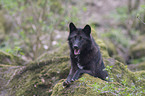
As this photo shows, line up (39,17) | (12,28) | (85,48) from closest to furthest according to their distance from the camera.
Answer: (85,48) → (39,17) → (12,28)

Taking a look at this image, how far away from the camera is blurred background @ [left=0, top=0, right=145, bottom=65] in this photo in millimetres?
12305

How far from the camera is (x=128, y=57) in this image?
15.9 metres

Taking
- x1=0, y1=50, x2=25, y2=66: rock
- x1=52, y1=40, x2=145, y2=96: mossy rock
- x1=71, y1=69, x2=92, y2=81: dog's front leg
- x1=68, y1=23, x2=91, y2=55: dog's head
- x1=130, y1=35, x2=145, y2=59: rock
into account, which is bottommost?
x1=130, y1=35, x2=145, y2=59: rock

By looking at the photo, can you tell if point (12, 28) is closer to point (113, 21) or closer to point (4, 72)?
point (4, 72)

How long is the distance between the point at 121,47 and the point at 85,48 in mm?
13540

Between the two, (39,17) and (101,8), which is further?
(101,8)

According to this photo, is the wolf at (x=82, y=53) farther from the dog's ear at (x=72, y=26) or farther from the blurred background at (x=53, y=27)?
the blurred background at (x=53, y=27)

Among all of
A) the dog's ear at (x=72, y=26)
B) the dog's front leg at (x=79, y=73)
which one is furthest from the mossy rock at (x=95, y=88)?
the dog's ear at (x=72, y=26)

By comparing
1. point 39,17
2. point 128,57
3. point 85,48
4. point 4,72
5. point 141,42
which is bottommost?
point 128,57

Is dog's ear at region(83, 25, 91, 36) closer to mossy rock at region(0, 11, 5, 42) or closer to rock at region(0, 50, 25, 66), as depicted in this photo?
rock at region(0, 50, 25, 66)

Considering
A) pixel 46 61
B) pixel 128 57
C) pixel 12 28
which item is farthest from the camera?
pixel 12 28

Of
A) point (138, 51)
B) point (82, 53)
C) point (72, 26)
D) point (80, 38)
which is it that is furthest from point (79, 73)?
point (138, 51)

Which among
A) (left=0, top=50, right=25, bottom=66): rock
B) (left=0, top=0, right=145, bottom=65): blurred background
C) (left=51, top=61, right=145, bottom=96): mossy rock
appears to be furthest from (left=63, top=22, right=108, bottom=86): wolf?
(left=0, top=0, right=145, bottom=65): blurred background

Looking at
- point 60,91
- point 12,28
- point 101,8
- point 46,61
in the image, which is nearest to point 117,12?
point 101,8
